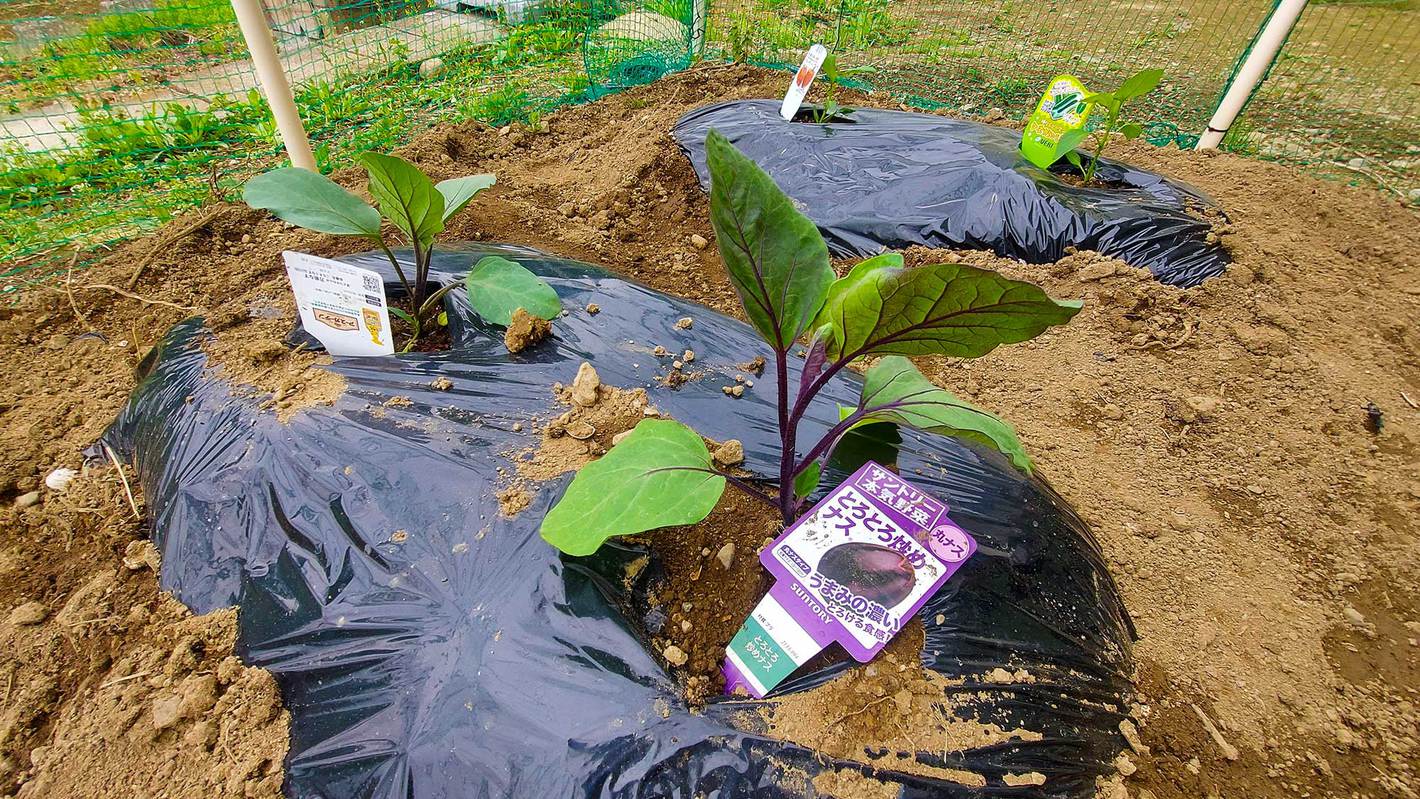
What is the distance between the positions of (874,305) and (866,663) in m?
0.50

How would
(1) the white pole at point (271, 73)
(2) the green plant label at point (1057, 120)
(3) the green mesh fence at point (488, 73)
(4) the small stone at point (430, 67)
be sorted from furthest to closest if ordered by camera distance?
(4) the small stone at point (430, 67)
(3) the green mesh fence at point (488, 73)
(2) the green plant label at point (1057, 120)
(1) the white pole at point (271, 73)

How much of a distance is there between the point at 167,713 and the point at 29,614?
531mm

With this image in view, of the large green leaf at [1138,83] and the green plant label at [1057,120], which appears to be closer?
the large green leaf at [1138,83]

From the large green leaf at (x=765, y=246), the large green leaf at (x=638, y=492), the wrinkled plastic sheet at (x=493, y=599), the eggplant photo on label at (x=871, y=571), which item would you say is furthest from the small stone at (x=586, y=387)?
the eggplant photo on label at (x=871, y=571)

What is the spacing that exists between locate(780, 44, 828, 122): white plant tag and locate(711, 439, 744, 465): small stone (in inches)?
92.3

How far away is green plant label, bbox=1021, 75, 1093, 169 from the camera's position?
2.41m

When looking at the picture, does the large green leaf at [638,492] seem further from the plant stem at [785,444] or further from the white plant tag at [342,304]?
the white plant tag at [342,304]

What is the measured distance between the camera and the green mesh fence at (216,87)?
2.50 m

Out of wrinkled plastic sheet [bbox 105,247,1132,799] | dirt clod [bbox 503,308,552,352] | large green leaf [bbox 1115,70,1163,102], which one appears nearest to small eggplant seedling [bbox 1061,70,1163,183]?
large green leaf [bbox 1115,70,1163,102]

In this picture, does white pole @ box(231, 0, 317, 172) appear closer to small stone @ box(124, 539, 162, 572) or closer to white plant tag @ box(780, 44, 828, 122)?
small stone @ box(124, 539, 162, 572)

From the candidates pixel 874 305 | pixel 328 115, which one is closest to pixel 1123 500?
pixel 874 305

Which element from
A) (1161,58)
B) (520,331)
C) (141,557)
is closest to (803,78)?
(520,331)

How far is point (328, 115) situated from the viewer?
3.17 m

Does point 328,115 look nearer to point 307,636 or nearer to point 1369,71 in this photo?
point 307,636
